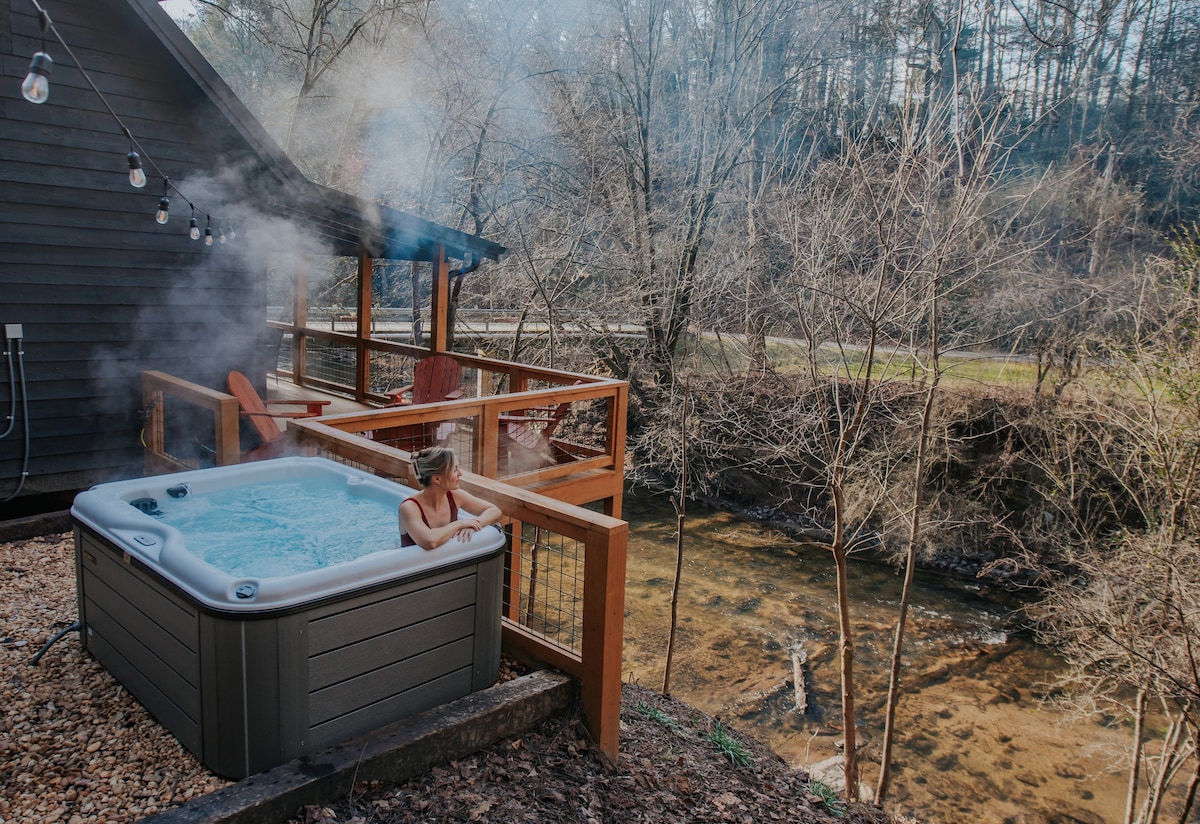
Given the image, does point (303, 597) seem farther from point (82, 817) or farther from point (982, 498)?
point (982, 498)

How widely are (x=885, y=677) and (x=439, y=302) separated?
7131 millimetres

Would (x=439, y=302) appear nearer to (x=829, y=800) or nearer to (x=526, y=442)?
(x=526, y=442)

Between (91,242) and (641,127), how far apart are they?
442 inches

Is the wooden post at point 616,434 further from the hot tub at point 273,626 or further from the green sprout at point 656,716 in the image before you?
the hot tub at point 273,626

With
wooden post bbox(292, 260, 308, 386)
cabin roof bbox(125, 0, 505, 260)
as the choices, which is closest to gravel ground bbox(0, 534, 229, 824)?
cabin roof bbox(125, 0, 505, 260)

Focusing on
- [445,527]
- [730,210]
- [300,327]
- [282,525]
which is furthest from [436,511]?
[730,210]

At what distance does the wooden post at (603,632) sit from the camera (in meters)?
3.14

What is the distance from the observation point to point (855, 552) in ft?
45.1

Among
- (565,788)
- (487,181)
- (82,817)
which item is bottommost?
(565,788)

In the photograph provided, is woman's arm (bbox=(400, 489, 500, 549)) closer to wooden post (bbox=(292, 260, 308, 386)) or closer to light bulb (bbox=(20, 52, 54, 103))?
light bulb (bbox=(20, 52, 54, 103))

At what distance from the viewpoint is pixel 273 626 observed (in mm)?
2564

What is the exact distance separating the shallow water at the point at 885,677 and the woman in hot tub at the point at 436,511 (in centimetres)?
635

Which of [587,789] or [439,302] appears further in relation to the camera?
[439,302]

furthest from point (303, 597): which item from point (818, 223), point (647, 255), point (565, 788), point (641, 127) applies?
point (641, 127)
